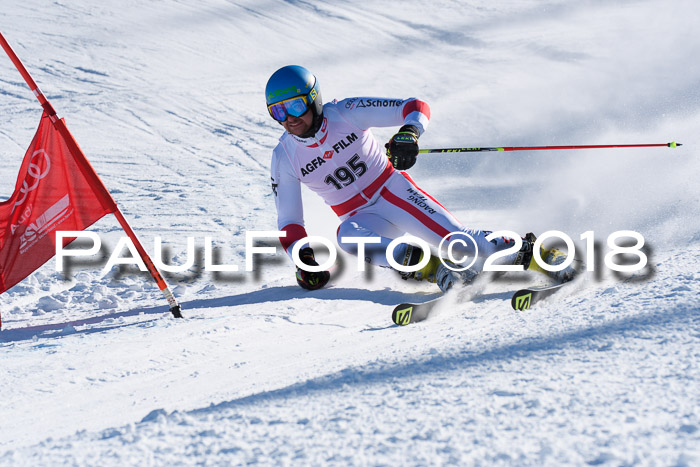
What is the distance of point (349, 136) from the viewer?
3773 millimetres

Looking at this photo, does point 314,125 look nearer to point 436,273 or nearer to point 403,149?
point 403,149

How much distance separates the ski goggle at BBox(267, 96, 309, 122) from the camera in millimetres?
3511

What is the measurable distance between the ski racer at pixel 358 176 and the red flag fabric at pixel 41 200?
1.08 meters

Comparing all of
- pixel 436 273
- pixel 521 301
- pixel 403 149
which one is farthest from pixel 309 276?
pixel 521 301

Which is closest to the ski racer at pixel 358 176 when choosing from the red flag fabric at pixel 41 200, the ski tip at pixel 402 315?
the ski tip at pixel 402 315

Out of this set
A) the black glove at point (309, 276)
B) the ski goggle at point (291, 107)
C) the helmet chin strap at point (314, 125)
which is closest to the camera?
the ski goggle at point (291, 107)

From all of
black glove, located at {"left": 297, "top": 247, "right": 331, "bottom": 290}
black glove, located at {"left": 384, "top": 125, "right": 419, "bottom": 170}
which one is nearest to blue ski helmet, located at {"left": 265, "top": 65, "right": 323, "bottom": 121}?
black glove, located at {"left": 384, "top": 125, "right": 419, "bottom": 170}

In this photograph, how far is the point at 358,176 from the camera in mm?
3852

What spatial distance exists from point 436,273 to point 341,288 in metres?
0.81

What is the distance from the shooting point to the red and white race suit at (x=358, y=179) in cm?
371

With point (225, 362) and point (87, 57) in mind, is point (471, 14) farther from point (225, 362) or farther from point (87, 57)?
point (225, 362)

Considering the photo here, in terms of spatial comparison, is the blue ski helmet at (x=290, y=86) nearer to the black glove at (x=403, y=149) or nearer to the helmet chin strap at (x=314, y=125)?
the helmet chin strap at (x=314, y=125)

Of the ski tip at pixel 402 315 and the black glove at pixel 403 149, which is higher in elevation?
the black glove at pixel 403 149

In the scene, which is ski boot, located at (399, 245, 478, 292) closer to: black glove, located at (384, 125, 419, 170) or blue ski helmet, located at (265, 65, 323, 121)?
black glove, located at (384, 125, 419, 170)
